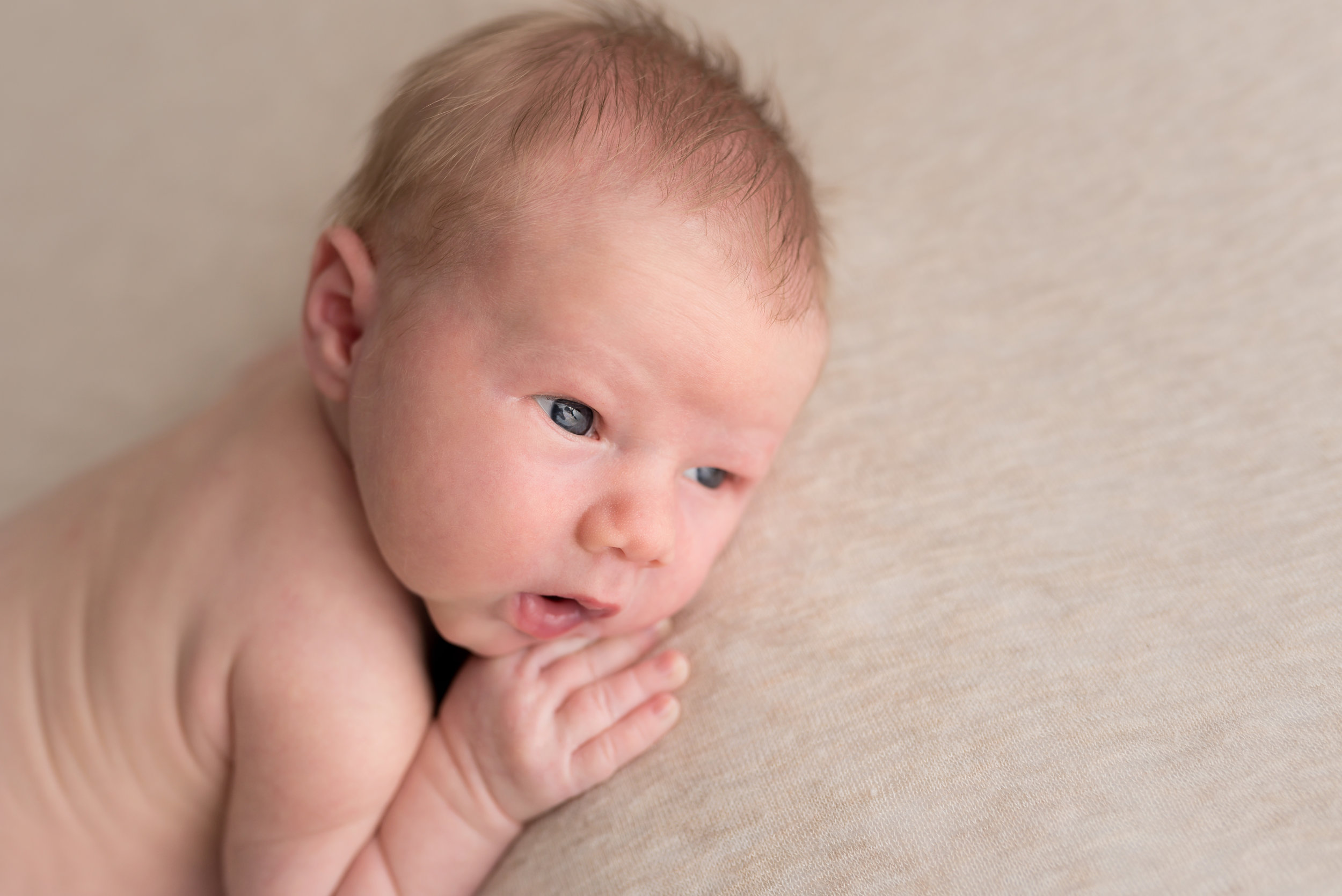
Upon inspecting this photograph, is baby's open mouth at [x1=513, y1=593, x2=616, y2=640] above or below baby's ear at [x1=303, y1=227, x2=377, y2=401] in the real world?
below

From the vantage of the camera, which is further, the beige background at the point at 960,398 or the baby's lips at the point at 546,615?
the baby's lips at the point at 546,615

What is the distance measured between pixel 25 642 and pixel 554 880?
21.3 inches

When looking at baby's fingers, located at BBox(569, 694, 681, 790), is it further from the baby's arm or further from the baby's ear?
the baby's ear

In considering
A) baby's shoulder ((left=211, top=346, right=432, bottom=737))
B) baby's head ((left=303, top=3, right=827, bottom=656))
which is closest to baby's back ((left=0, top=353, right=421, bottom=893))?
baby's shoulder ((left=211, top=346, right=432, bottom=737))

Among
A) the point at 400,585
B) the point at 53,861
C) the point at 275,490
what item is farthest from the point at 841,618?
the point at 53,861

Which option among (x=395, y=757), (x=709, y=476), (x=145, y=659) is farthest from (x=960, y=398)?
(x=145, y=659)

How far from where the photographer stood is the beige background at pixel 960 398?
2.22 feet

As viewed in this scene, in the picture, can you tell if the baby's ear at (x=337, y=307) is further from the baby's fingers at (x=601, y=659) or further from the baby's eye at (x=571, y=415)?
the baby's fingers at (x=601, y=659)

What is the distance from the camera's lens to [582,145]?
30.9 inches

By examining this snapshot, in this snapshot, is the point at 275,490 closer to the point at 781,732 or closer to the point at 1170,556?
the point at 781,732

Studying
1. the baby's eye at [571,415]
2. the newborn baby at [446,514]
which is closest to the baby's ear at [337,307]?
the newborn baby at [446,514]

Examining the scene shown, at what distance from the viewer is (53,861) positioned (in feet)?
3.00

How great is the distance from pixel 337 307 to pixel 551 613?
33 centimetres

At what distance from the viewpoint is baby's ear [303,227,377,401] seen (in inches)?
34.3
